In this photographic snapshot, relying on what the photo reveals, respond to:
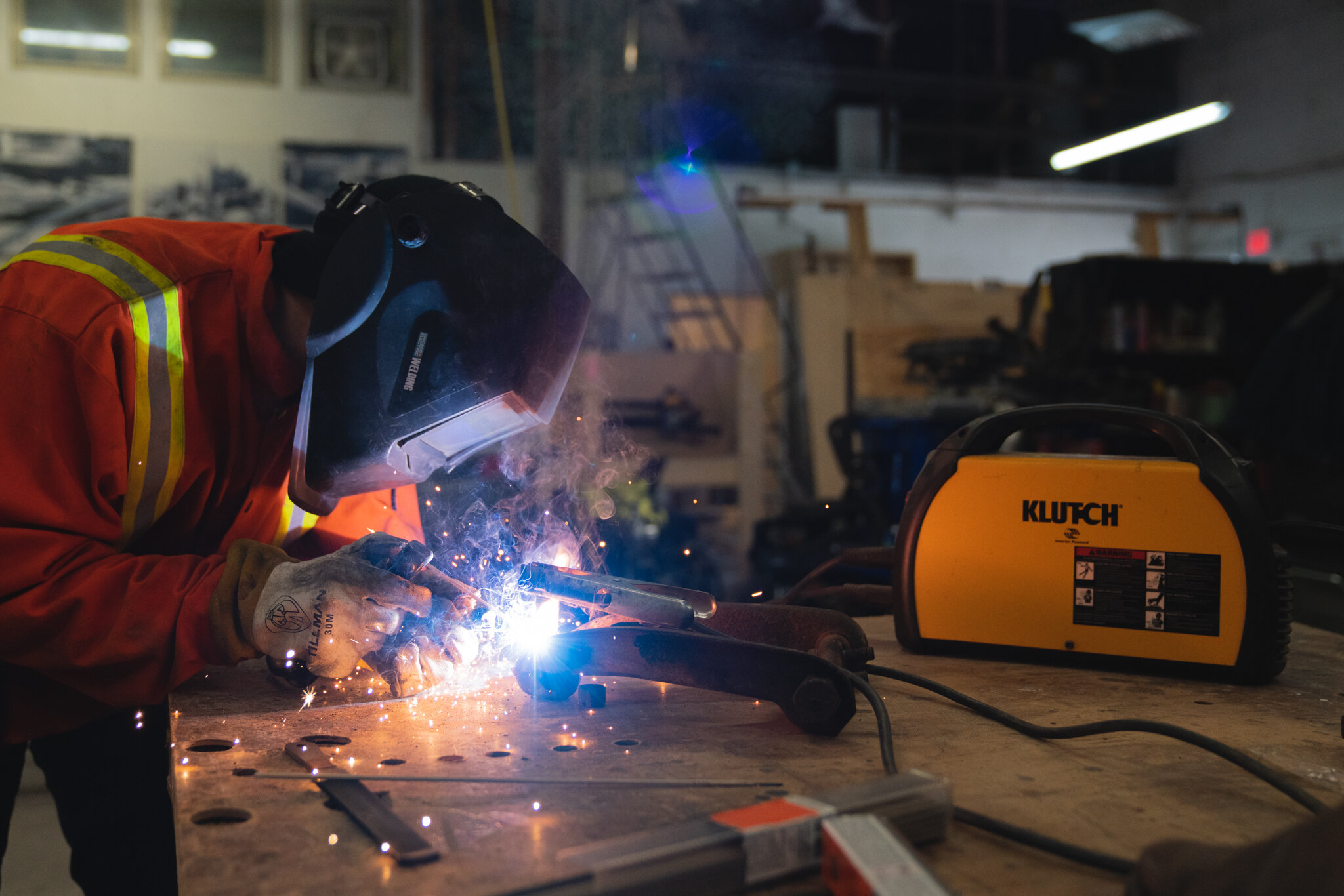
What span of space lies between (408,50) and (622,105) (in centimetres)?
229

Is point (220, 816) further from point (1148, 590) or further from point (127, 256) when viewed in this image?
point (1148, 590)

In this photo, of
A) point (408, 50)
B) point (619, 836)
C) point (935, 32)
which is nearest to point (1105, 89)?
point (935, 32)

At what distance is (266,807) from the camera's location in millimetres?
740

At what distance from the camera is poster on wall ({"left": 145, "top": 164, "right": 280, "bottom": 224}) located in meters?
7.87

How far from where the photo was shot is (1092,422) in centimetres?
118

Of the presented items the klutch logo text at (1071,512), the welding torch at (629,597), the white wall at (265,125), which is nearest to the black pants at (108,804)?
the welding torch at (629,597)

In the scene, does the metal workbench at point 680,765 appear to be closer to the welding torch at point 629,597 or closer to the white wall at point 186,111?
the welding torch at point 629,597

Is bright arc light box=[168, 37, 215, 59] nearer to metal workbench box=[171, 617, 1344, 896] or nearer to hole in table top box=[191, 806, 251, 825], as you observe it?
metal workbench box=[171, 617, 1344, 896]

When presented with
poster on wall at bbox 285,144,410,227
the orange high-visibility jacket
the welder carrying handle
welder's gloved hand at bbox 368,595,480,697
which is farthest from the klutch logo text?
poster on wall at bbox 285,144,410,227

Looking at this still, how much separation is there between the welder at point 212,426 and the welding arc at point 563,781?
0.29m

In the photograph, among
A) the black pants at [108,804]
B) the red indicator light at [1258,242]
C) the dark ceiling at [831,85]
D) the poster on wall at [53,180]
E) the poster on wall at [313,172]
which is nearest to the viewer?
the black pants at [108,804]

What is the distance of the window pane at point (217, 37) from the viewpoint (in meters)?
7.89


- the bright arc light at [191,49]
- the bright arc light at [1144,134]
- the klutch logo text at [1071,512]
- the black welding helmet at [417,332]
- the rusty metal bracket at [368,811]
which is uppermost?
the bright arc light at [191,49]

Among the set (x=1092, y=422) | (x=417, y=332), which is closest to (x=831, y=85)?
(x=1092, y=422)
